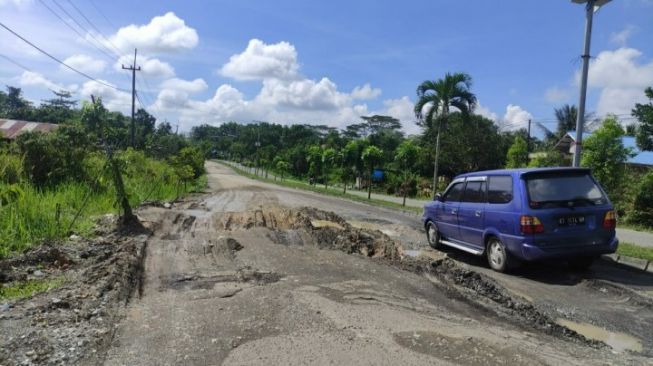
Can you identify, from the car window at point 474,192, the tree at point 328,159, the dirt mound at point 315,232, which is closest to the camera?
the car window at point 474,192

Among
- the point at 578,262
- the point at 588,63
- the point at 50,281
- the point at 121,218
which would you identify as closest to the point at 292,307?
the point at 50,281

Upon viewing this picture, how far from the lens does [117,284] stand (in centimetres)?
664

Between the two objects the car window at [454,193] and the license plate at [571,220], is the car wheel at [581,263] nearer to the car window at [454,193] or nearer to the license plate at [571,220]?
the license plate at [571,220]

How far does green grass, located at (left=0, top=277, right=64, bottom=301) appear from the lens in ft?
20.0

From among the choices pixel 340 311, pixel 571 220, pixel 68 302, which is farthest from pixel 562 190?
pixel 68 302

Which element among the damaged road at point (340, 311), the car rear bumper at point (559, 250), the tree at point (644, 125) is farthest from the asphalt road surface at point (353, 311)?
the tree at point (644, 125)

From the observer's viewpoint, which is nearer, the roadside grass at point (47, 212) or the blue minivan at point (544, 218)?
the blue minivan at point (544, 218)

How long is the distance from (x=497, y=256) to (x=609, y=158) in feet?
39.6

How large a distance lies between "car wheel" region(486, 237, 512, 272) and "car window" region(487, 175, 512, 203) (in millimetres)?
702

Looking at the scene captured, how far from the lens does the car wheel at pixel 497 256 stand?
27.1 feet

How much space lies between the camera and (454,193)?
10.3 m

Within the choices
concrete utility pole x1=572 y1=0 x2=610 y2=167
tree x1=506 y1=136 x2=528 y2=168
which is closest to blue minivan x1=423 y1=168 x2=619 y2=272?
concrete utility pole x1=572 y1=0 x2=610 y2=167

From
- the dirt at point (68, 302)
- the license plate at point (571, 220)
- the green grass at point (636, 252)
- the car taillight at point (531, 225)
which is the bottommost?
the dirt at point (68, 302)

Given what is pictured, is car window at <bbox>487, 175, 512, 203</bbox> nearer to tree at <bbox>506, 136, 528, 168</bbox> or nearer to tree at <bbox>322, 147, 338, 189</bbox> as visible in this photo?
tree at <bbox>506, 136, 528, 168</bbox>
